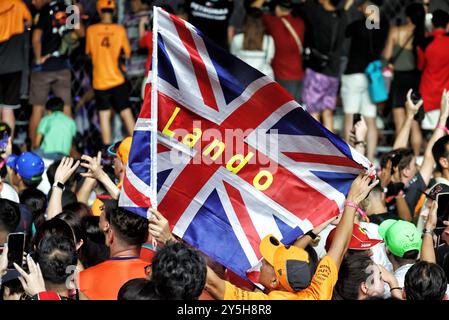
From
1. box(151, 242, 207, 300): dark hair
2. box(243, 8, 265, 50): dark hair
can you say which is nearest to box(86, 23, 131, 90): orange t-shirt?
box(243, 8, 265, 50): dark hair

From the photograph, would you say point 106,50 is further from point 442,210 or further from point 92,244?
point 442,210

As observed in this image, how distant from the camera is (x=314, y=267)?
687 cm

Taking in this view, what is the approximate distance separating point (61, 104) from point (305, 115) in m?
6.11

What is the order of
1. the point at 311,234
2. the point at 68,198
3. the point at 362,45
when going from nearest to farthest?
the point at 311,234
the point at 68,198
the point at 362,45

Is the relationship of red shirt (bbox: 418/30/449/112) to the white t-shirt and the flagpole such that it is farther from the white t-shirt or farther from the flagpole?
the flagpole

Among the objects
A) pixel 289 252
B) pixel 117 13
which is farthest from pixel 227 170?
pixel 117 13

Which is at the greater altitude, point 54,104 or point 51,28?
point 51,28

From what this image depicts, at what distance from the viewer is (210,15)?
13148 millimetres

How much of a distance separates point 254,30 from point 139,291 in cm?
768

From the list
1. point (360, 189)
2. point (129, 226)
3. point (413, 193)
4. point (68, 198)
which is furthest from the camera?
point (413, 193)

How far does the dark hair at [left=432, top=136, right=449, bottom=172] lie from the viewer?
9.23 meters

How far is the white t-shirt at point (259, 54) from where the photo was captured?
42.4ft

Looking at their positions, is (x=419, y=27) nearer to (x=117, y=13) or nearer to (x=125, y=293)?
(x=117, y=13)

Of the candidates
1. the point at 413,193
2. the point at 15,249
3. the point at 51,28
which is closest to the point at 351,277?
the point at 15,249
